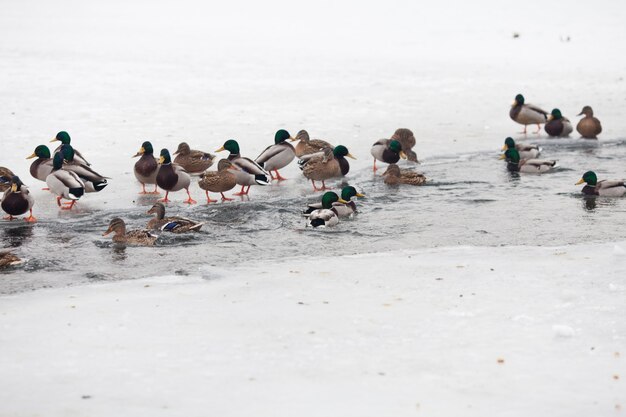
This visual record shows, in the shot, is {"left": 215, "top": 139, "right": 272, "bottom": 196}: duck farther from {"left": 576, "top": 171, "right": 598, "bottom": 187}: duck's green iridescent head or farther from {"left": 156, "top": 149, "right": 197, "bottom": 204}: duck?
{"left": 576, "top": 171, "right": 598, "bottom": 187}: duck's green iridescent head

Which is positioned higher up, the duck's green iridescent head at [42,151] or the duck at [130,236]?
the duck's green iridescent head at [42,151]

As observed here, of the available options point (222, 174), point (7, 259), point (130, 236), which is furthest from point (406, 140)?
point (7, 259)

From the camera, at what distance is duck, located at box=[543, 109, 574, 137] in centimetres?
1430

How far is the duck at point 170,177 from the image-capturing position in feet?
33.5

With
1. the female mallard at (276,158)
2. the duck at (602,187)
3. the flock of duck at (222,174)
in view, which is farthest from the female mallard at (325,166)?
the duck at (602,187)

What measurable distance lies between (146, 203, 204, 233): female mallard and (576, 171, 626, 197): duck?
A: 443 centimetres

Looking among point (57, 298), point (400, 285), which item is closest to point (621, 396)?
point (400, 285)

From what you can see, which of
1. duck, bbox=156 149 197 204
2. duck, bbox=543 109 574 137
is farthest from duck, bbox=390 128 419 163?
duck, bbox=156 149 197 204

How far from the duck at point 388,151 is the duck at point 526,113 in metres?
3.40

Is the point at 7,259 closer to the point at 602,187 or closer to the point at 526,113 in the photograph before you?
the point at 602,187

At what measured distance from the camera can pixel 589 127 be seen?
14000 mm

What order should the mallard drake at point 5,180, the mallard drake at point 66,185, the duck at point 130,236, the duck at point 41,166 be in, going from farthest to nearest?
the duck at point 41,166
the mallard drake at point 5,180
the mallard drake at point 66,185
the duck at point 130,236

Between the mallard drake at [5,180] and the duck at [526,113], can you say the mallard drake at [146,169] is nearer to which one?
the mallard drake at [5,180]

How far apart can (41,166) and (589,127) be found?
8.12 meters
